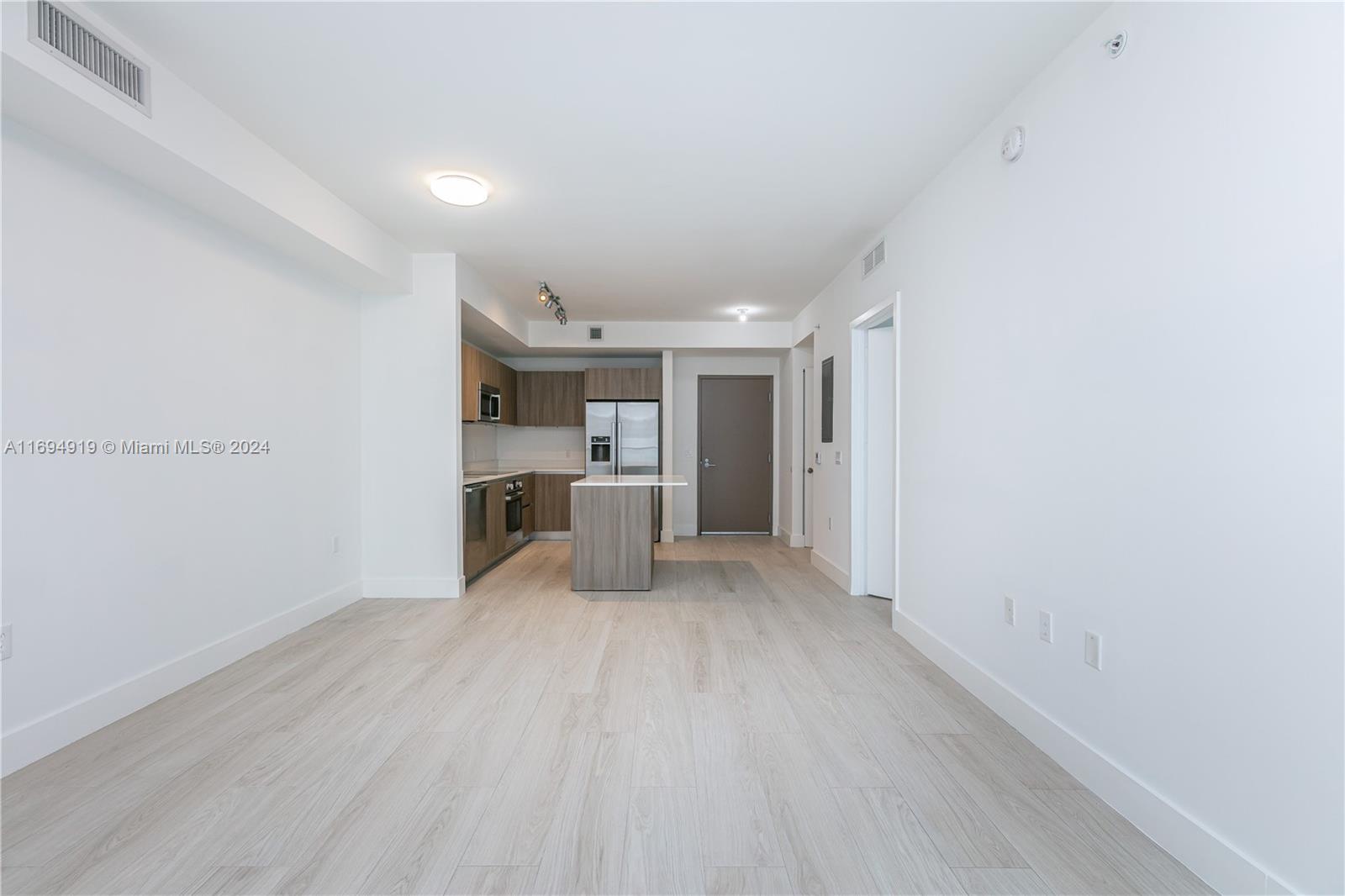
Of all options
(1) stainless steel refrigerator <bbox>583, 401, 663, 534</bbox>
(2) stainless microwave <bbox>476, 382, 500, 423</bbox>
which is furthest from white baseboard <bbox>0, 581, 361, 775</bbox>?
(1) stainless steel refrigerator <bbox>583, 401, 663, 534</bbox>

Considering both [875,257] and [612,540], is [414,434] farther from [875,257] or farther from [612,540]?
[875,257]

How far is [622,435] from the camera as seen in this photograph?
25.2ft

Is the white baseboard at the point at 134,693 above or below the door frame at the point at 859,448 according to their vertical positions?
below

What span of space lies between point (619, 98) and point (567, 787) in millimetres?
2618

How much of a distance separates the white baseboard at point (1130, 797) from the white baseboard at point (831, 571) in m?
2.02

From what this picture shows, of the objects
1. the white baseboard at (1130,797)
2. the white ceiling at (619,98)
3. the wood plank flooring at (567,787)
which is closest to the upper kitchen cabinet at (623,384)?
the white ceiling at (619,98)

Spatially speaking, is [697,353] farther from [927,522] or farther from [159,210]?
[159,210]

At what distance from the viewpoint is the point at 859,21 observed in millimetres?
2100

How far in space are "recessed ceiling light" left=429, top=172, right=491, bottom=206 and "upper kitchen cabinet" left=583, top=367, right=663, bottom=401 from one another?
4185 millimetres

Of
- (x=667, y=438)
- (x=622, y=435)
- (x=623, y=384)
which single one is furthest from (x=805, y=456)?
(x=623, y=384)

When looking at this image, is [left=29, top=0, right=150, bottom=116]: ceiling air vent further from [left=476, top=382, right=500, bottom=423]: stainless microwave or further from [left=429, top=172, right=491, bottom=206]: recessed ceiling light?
[left=476, top=382, right=500, bottom=423]: stainless microwave

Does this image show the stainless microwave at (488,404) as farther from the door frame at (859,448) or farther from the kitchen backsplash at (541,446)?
the door frame at (859,448)

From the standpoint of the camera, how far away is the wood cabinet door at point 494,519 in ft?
18.8

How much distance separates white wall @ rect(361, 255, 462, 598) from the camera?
15.6ft
